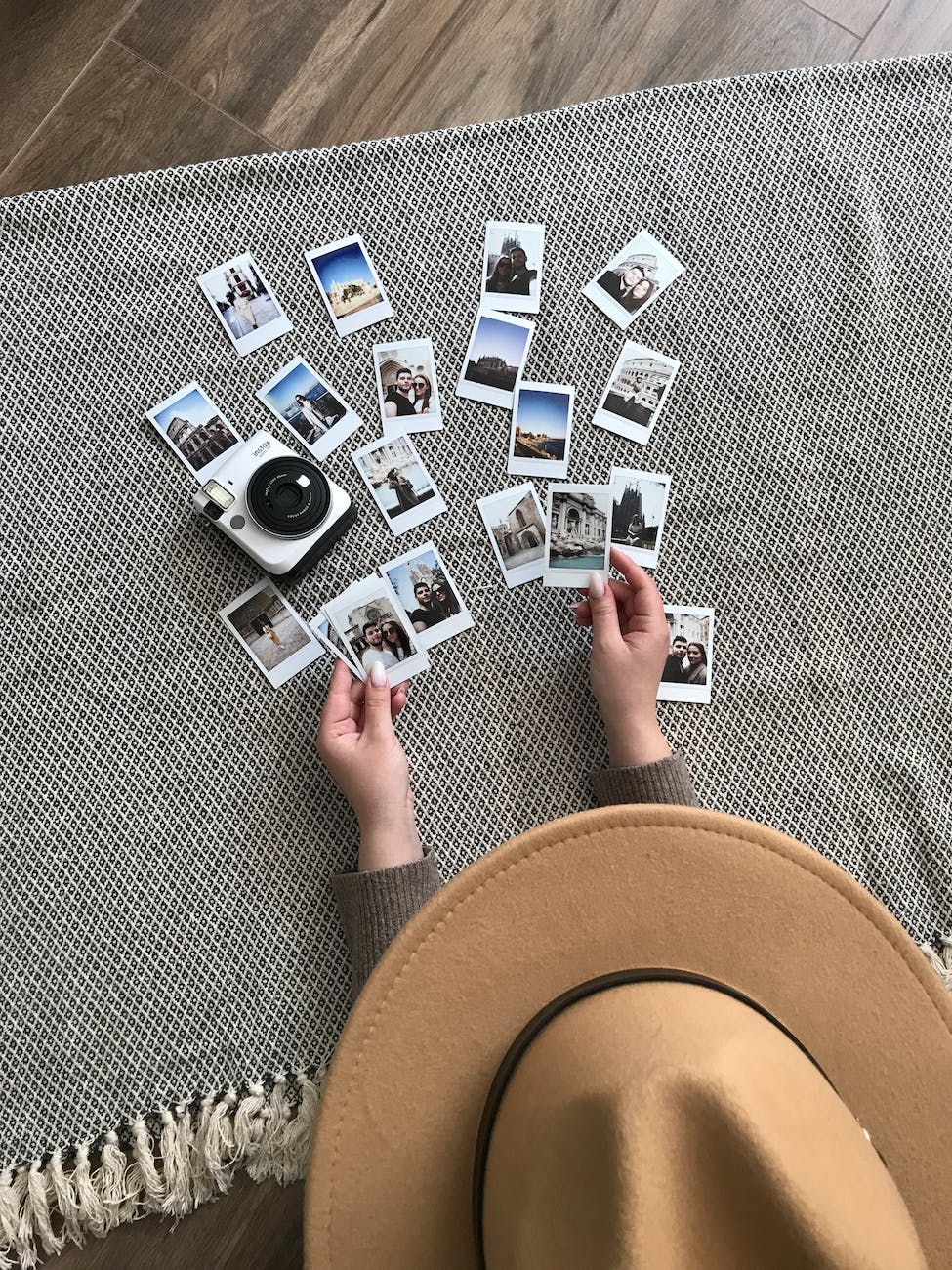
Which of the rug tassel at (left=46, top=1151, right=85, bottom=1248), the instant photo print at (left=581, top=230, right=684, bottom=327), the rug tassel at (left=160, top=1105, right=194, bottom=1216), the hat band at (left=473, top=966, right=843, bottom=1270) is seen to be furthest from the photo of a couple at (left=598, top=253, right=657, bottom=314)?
the rug tassel at (left=46, top=1151, right=85, bottom=1248)

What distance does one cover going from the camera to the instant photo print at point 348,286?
1.23 metres

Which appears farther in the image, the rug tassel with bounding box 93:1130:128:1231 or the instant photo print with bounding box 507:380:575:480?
the instant photo print with bounding box 507:380:575:480

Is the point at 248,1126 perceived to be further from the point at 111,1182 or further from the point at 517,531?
the point at 517,531

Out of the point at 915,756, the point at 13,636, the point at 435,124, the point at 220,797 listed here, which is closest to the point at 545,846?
the point at 220,797

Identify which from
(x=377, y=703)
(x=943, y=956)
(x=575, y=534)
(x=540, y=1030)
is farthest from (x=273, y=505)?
(x=943, y=956)

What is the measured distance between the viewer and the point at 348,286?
1237 mm

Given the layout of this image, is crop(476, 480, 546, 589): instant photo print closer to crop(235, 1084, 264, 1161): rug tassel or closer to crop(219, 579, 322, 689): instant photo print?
crop(219, 579, 322, 689): instant photo print

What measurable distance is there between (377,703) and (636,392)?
0.54 meters

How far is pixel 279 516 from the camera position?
113 cm

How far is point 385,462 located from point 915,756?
0.79m

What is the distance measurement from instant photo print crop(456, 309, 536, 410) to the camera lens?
0.24 metres

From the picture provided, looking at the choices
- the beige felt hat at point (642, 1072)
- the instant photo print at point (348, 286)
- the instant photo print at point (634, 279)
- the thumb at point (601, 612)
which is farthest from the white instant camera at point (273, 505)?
the beige felt hat at point (642, 1072)

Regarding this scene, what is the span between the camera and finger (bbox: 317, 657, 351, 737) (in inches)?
44.4

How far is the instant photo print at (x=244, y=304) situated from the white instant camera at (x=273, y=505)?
169 millimetres
